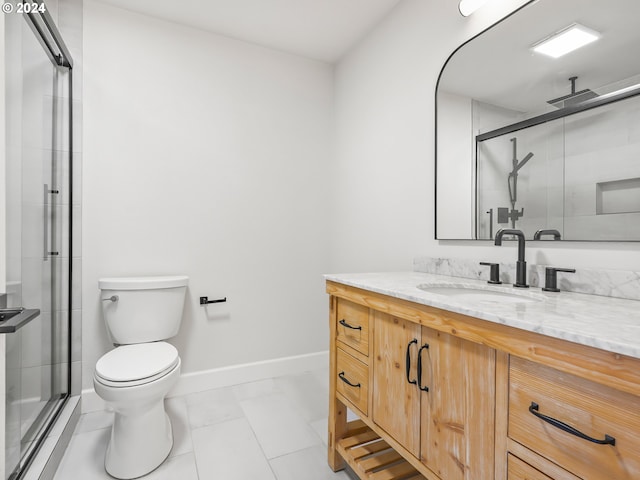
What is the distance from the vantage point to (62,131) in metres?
1.82

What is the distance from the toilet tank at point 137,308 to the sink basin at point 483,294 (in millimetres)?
1417

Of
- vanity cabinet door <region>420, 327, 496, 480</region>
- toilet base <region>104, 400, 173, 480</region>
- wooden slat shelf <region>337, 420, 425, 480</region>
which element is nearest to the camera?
vanity cabinet door <region>420, 327, 496, 480</region>

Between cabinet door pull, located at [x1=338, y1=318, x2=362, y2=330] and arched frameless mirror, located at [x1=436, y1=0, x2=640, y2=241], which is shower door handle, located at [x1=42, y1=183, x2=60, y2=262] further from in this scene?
arched frameless mirror, located at [x1=436, y1=0, x2=640, y2=241]

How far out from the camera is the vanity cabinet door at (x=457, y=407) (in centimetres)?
81

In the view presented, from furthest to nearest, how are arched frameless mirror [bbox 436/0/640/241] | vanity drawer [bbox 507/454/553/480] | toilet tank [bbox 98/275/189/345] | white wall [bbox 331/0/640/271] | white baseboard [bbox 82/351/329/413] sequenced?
1. white baseboard [bbox 82/351/329/413]
2. toilet tank [bbox 98/275/189/345]
3. white wall [bbox 331/0/640/271]
4. arched frameless mirror [bbox 436/0/640/241]
5. vanity drawer [bbox 507/454/553/480]

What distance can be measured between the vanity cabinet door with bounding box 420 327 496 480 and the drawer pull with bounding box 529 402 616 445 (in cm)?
10

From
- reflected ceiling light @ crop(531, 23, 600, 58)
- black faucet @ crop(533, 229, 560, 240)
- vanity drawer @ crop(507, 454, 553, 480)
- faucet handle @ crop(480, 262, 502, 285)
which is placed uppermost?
reflected ceiling light @ crop(531, 23, 600, 58)

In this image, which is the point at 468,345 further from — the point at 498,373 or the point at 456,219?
the point at 456,219

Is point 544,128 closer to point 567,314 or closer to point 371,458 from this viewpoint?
point 567,314

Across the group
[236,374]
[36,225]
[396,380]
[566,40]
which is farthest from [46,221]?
[566,40]

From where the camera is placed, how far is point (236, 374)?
7.50ft

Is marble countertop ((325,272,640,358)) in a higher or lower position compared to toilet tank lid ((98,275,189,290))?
higher

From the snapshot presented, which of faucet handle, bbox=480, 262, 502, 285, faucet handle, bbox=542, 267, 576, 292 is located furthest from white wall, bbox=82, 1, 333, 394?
faucet handle, bbox=542, 267, 576, 292

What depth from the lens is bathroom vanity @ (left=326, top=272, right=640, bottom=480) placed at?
586mm
